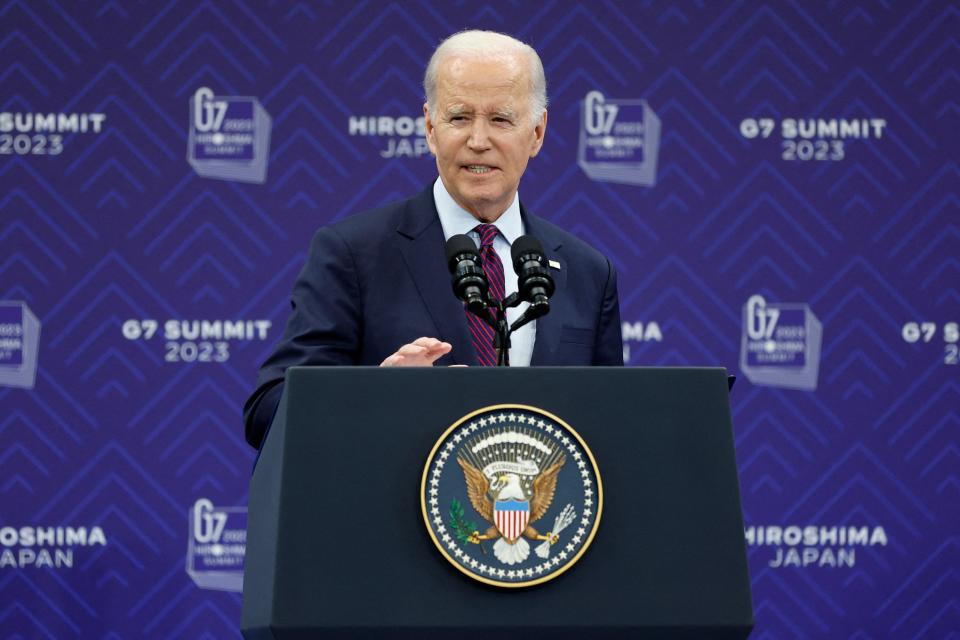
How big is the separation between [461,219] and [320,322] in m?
0.34

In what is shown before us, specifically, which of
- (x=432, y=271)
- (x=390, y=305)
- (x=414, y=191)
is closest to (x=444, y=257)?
(x=432, y=271)

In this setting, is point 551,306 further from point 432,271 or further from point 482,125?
point 482,125

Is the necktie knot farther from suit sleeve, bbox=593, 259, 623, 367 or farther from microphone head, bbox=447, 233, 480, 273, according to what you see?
microphone head, bbox=447, 233, 480, 273

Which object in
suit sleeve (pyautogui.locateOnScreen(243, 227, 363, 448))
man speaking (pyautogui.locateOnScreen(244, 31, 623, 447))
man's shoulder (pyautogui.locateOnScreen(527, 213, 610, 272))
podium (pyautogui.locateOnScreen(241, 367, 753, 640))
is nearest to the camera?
podium (pyautogui.locateOnScreen(241, 367, 753, 640))

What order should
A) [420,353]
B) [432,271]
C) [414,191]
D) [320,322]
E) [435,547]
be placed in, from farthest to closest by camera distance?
[414,191] < [432,271] < [320,322] < [420,353] < [435,547]

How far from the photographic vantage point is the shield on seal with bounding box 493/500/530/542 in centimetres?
137

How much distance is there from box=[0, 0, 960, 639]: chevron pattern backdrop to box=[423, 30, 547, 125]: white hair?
74.2 inches

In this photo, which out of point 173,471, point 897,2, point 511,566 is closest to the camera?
point 511,566

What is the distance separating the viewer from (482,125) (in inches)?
81.8

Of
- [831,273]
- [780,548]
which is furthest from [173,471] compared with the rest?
[831,273]

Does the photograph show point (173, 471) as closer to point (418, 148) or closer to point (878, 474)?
point (418, 148)

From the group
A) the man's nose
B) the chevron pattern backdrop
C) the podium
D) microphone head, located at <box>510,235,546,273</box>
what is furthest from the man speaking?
the chevron pattern backdrop

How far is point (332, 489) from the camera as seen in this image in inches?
54.4

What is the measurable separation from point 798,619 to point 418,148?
6.47ft
